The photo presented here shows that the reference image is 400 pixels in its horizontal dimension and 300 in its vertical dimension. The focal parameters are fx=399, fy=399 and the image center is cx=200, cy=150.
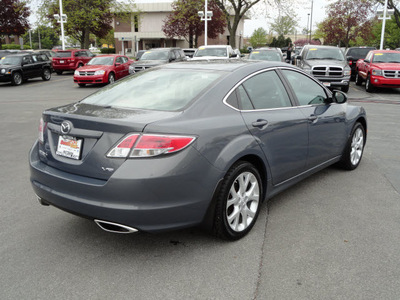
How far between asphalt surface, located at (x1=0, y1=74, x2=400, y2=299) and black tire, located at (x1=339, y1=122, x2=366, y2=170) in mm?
638

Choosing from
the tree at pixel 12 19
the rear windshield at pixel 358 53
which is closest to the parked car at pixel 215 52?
the rear windshield at pixel 358 53

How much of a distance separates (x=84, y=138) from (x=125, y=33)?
6776cm

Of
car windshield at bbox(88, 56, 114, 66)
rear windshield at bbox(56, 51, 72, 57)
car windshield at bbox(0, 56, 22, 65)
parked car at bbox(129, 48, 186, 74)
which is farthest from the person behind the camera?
rear windshield at bbox(56, 51, 72, 57)

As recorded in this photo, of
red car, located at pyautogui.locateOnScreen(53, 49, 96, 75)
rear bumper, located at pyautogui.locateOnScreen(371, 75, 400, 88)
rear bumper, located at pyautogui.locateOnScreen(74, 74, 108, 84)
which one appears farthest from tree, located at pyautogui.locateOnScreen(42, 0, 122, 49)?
rear bumper, located at pyautogui.locateOnScreen(371, 75, 400, 88)

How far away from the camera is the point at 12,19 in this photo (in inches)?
1757

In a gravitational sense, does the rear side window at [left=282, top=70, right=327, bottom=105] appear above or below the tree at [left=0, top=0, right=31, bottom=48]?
below

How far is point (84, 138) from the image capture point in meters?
3.08

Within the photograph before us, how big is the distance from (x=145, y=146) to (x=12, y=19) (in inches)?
1920

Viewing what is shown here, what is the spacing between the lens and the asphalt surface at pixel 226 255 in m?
2.82

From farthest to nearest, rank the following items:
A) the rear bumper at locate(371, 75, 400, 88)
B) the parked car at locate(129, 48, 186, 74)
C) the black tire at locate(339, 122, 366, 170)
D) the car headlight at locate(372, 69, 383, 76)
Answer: the parked car at locate(129, 48, 186, 74)
the car headlight at locate(372, 69, 383, 76)
the rear bumper at locate(371, 75, 400, 88)
the black tire at locate(339, 122, 366, 170)

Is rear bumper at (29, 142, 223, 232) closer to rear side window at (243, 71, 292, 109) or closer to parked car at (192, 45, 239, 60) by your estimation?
rear side window at (243, 71, 292, 109)

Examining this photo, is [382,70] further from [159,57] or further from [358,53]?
[159,57]

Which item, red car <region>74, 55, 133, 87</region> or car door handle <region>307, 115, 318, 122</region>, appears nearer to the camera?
car door handle <region>307, 115, 318, 122</region>

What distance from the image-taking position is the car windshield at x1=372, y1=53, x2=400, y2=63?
16828mm
